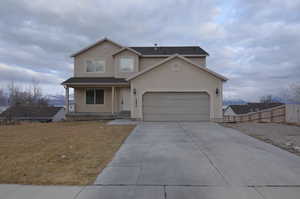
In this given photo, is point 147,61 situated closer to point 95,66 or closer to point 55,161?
point 95,66

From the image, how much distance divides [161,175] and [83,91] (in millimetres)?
16020

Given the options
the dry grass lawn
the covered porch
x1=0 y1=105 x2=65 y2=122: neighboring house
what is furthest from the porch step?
x1=0 y1=105 x2=65 y2=122: neighboring house

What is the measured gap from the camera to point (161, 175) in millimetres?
4230

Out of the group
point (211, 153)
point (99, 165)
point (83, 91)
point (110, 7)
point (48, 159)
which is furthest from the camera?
point (83, 91)

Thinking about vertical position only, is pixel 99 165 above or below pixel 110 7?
below

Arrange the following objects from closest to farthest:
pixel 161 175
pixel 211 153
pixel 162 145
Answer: pixel 161 175
pixel 211 153
pixel 162 145

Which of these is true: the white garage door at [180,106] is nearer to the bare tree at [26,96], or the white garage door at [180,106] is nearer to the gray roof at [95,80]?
the gray roof at [95,80]

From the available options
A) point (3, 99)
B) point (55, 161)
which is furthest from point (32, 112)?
point (55, 161)

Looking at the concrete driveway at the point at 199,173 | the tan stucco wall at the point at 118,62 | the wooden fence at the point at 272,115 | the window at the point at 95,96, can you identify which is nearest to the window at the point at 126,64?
the tan stucco wall at the point at 118,62

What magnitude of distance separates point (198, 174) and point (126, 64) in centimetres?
1562

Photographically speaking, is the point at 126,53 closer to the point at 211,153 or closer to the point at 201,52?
the point at 201,52

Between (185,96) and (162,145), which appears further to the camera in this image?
(185,96)

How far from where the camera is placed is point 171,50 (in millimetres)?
20281

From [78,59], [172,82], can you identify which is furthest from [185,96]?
[78,59]
